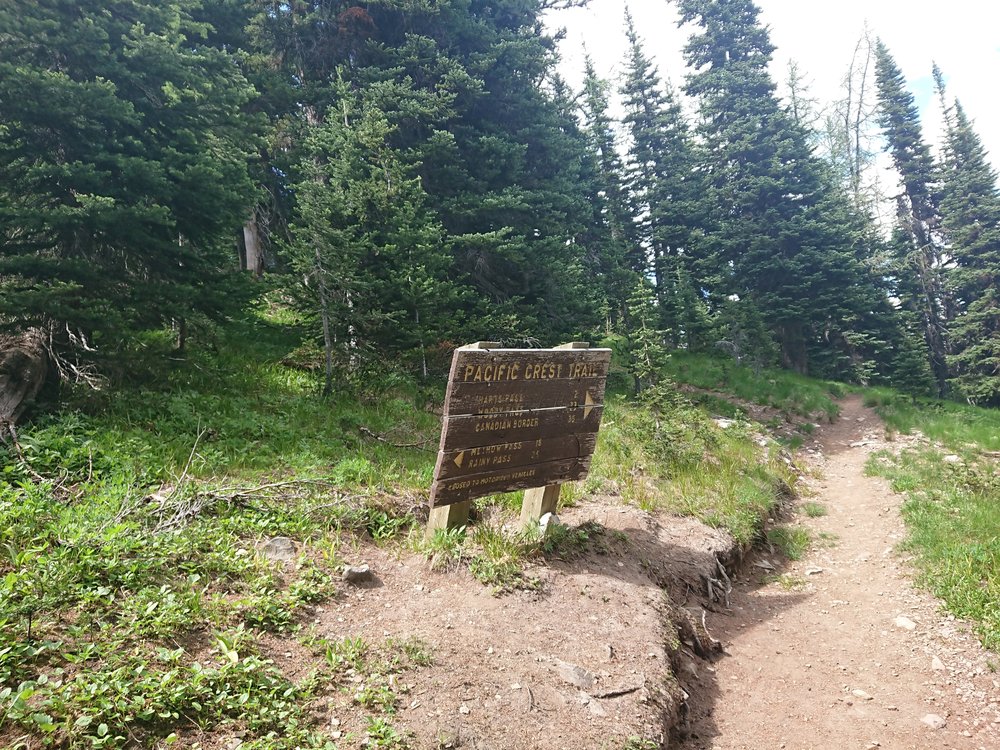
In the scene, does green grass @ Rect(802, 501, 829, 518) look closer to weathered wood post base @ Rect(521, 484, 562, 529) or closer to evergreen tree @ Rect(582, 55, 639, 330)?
weathered wood post base @ Rect(521, 484, 562, 529)

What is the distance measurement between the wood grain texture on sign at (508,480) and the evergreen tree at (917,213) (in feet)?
83.5

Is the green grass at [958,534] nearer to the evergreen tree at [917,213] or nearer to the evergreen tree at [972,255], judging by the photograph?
the evergreen tree at [972,255]

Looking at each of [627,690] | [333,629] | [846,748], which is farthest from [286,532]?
[846,748]

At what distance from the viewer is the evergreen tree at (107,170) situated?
6488mm

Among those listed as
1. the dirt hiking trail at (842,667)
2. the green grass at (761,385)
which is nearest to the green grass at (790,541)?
Result: the dirt hiking trail at (842,667)

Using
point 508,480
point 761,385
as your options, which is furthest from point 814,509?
point 761,385

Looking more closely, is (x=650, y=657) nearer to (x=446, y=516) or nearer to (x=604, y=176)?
(x=446, y=516)

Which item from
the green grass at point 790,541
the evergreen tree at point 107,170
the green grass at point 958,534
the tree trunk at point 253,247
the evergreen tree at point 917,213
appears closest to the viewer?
the green grass at point 958,534

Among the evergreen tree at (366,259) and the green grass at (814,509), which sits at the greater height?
the evergreen tree at (366,259)

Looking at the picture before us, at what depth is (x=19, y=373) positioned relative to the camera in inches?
245

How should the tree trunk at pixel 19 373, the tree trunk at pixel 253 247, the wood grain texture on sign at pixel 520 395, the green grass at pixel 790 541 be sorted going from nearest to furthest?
the wood grain texture on sign at pixel 520 395 → the tree trunk at pixel 19 373 → the green grass at pixel 790 541 → the tree trunk at pixel 253 247

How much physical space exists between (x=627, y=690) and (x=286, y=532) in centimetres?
325

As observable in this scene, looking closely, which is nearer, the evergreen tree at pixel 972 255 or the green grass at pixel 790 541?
the green grass at pixel 790 541

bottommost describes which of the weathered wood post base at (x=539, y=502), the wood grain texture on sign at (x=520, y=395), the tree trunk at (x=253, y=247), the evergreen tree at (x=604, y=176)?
the weathered wood post base at (x=539, y=502)
